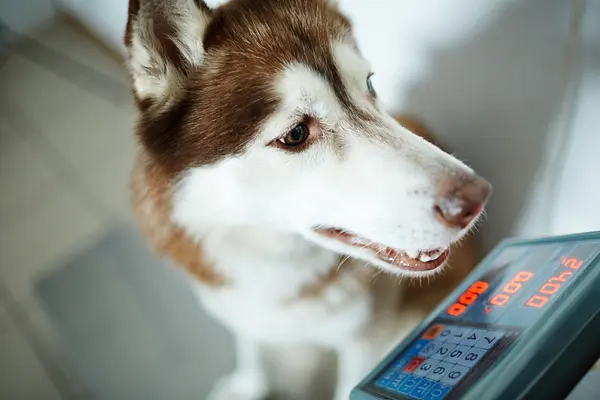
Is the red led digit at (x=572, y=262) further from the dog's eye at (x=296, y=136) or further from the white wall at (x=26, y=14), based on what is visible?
the white wall at (x=26, y=14)

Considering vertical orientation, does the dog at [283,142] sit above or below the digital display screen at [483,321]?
above

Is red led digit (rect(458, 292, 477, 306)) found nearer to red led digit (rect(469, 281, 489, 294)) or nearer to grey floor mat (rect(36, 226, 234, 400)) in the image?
red led digit (rect(469, 281, 489, 294))

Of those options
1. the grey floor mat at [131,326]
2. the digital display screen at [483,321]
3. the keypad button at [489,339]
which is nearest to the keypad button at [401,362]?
the digital display screen at [483,321]

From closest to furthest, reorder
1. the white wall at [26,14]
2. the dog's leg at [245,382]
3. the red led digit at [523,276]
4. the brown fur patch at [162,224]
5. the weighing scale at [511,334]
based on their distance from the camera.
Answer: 1. the weighing scale at [511,334]
2. the red led digit at [523,276]
3. the brown fur patch at [162,224]
4. the dog's leg at [245,382]
5. the white wall at [26,14]

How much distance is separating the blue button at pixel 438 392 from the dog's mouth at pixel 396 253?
0.60ft

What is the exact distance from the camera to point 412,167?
0.73m

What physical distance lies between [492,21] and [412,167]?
0.41 metres

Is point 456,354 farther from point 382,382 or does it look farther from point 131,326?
point 131,326

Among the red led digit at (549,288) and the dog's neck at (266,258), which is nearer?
the red led digit at (549,288)

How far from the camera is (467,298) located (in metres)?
0.81

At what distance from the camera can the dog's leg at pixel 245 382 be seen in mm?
1346

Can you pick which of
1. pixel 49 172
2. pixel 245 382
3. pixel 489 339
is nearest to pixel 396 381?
pixel 489 339

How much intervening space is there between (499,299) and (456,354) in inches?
4.2

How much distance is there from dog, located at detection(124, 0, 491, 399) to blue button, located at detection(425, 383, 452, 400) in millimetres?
178
